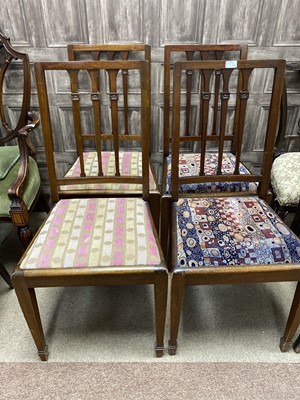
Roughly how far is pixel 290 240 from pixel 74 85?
0.96 m

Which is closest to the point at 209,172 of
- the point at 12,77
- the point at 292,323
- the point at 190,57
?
the point at 190,57

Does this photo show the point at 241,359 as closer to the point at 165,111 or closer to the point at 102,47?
the point at 165,111

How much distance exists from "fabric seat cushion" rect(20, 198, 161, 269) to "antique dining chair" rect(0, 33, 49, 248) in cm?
19

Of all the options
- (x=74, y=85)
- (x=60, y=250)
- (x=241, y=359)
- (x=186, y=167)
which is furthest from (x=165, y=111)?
(x=241, y=359)

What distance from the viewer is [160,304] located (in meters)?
1.03

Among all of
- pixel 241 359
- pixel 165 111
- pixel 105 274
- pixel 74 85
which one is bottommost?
pixel 241 359

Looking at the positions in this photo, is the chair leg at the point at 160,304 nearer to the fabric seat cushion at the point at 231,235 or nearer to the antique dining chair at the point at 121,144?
the fabric seat cushion at the point at 231,235

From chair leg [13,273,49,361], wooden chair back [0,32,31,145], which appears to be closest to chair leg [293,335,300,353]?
chair leg [13,273,49,361]

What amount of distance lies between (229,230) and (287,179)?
20.5 inches

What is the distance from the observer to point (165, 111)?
5.14ft

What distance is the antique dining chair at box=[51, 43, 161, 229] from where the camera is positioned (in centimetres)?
130

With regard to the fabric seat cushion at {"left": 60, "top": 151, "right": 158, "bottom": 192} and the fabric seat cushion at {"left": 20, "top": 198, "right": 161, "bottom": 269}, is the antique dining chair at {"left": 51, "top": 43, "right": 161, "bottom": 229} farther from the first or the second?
the fabric seat cushion at {"left": 20, "top": 198, "right": 161, "bottom": 269}

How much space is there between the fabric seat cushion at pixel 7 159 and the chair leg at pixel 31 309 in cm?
61

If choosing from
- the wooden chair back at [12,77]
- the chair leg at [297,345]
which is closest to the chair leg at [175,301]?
the chair leg at [297,345]
